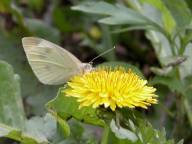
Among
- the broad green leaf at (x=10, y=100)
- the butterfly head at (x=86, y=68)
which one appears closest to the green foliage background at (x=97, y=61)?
the broad green leaf at (x=10, y=100)

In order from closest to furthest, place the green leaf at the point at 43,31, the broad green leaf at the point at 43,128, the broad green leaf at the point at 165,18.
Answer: the broad green leaf at the point at 43,128 → the broad green leaf at the point at 165,18 → the green leaf at the point at 43,31

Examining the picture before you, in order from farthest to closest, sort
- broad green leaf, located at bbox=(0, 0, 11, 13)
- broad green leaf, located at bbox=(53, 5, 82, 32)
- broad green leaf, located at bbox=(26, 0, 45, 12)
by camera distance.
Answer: broad green leaf, located at bbox=(26, 0, 45, 12) < broad green leaf, located at bbox=(53, 5, 82, 32) < broad green leaf, located at bbox=(0, 0, 11, 13)

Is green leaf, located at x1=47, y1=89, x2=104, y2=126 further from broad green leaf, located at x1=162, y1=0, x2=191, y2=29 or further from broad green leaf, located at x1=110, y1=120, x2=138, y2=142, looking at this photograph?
broad green leaf, located at x1=162, y1=0, x2=191, y2=29

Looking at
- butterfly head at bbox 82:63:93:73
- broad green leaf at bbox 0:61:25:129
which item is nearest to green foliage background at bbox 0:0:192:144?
broad green leaf at bbox 0:61:25:129

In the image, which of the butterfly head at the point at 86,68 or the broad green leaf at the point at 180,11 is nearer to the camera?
the butterfly head at the point at 86,68

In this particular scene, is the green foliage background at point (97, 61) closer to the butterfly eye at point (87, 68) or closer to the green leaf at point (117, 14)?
the green leaf at point (117, 14)

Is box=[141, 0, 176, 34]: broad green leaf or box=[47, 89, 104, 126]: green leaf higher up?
box=[141, 0, 176, 34]: broad green leaf
